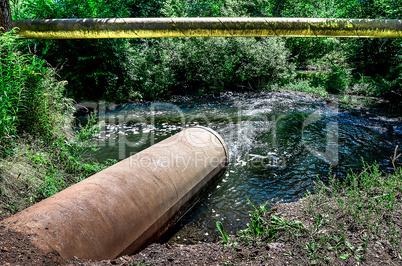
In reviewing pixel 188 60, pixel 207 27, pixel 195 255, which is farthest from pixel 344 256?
pixel 188 60

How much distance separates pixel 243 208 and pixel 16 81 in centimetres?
383

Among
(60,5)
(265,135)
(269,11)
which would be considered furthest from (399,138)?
(269,11)

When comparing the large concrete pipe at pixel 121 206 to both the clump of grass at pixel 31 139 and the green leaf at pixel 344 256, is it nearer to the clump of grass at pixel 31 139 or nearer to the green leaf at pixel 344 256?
the clump of grass at pixel 31 139

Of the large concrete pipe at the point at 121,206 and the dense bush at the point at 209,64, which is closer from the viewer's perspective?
the large concrete pipe at the point at 121,206

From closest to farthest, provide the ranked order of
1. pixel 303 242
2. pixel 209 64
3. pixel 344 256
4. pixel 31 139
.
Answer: pixel 344 256 → pixel 303 242 → pixel 31 139 → pixel 209 64

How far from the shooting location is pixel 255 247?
3.03 meters

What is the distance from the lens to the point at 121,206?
281 centimetres

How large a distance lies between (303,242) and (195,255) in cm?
118

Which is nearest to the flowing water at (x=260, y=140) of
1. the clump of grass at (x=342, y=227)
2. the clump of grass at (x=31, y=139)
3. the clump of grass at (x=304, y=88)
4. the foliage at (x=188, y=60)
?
the clump of grass at (x=342, y=227)

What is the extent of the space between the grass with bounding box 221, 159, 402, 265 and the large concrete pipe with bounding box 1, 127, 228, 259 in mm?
963

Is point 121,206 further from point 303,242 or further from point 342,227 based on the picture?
point 342,227

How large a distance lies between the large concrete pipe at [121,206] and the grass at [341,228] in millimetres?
963

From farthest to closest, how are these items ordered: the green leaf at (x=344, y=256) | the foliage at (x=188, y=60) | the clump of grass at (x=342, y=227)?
the foliage at (x=188, y=60) < the clump of grass at (x=342, y=227) < the green leaf at (x=344, y=256)

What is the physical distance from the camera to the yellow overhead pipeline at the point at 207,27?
653 cm
